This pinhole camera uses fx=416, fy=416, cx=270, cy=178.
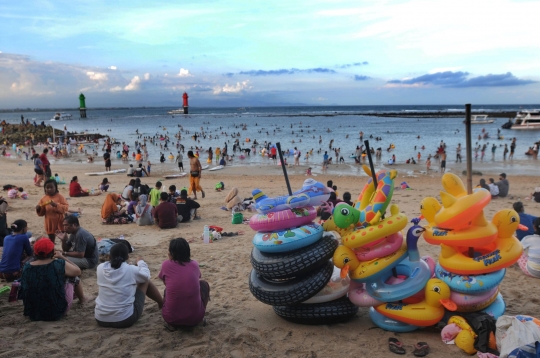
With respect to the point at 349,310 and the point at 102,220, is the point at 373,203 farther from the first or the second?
the point at 102,220

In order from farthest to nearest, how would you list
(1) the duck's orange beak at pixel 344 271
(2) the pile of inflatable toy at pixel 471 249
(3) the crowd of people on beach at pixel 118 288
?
1. (3) the crowd of people on beach at pixel 118 288
2. (1) the duck's orange beak at pixel 344 271
3. (2) the pile of inflatable toy at pixel 471 249

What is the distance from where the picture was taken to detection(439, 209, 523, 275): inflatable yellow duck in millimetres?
4707

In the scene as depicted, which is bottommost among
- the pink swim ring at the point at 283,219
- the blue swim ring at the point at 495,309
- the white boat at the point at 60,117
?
the blue swim ring at the point at 495,309

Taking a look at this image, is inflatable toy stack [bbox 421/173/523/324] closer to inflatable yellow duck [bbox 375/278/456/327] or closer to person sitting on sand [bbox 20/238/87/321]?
inflatable yellow duck [bbox 375/278/456/327]

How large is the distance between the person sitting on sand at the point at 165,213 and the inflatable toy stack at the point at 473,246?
7.41 m

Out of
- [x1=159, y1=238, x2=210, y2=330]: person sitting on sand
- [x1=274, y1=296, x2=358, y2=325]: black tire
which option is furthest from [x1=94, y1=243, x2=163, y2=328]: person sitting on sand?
[x1=274, y1=296, x2=358, y2=325]: black tire

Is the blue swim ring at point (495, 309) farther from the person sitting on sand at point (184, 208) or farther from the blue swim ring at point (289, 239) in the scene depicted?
the person sitting on sand at point (184, 208)

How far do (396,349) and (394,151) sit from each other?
3523 centimetres

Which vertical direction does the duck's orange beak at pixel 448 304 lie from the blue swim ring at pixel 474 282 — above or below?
below

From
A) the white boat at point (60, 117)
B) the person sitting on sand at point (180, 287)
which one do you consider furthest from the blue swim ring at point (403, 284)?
the white boat at point (60, 117)

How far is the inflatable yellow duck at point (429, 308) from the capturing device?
15.9 ft

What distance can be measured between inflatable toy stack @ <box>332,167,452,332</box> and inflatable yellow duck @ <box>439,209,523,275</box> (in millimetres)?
296

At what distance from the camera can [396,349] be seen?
4641mm

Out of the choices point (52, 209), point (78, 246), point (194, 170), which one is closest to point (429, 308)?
point (78, 246)
